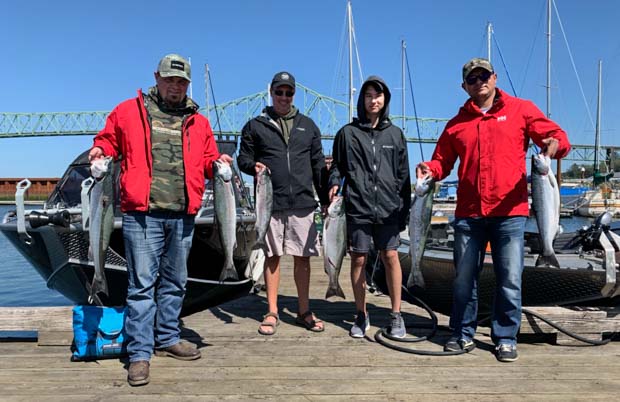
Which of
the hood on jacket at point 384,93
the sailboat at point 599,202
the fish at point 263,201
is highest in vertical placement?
the hood on jacket at point 384,93

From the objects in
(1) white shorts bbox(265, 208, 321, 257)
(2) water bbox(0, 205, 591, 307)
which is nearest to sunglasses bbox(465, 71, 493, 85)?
A: (1) white shorts bbox(265, 208, 321, 257)

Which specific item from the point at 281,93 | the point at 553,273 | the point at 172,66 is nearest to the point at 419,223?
the point at 281,93

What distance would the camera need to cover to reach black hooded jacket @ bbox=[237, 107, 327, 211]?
3803mm

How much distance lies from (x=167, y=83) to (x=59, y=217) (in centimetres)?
185

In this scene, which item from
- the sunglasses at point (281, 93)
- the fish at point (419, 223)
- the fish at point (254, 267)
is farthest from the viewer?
the fish at point (254, 267)

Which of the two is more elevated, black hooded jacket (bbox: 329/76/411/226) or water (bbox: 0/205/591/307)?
black hooded jacket (bbox: 329/76/411/226)

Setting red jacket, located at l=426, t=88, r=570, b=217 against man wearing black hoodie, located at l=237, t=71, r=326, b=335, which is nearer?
red jacket, located at l=426, t=88, r=570, b=217

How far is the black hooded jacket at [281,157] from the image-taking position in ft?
12.5

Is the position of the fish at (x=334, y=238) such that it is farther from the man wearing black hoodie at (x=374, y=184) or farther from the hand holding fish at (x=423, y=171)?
the hand holding fish at (x=423, y=171)

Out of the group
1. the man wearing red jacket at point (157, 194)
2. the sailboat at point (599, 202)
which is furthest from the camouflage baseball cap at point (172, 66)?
the sailboat at point (599, 202)

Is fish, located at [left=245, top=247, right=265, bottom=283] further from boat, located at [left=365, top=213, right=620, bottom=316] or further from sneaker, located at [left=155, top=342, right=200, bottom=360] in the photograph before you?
sneaker, located at [left=155, top=342, right=200, bottom=360]

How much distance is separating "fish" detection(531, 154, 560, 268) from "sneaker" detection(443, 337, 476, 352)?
804 millimetres

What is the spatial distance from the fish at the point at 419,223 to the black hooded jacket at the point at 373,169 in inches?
8.1

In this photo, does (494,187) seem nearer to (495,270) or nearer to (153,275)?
(495,270)
